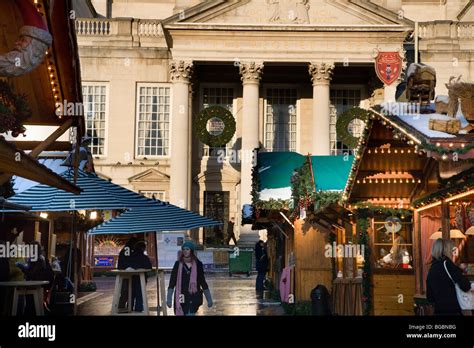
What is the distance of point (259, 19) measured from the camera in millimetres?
37875

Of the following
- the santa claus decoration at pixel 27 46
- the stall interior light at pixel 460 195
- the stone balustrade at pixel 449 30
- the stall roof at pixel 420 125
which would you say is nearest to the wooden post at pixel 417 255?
the stall interior light at pixel 460 195

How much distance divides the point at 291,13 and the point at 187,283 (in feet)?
89.8

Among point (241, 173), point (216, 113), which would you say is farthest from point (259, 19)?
point (241, 173)

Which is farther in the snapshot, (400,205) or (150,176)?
(150,176)

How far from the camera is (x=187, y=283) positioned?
12.5 meters

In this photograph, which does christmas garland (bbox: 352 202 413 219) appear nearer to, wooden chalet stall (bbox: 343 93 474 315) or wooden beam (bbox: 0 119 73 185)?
wooden chalet stall (bbox: 343 93 474 315)

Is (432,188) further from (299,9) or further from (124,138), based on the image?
(124,138)

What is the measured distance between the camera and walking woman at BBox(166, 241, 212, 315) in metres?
12.4

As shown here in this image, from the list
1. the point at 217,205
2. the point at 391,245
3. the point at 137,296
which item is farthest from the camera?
the point at 217,205

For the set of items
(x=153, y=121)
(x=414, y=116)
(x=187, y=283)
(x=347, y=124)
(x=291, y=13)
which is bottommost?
(x=187, y=283)

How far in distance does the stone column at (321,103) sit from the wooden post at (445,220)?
1041 inches

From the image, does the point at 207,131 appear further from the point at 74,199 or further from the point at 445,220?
the point at 445,220

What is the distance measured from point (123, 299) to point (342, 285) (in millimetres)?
4077

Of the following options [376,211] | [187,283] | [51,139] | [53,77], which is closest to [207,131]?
[187,283]
